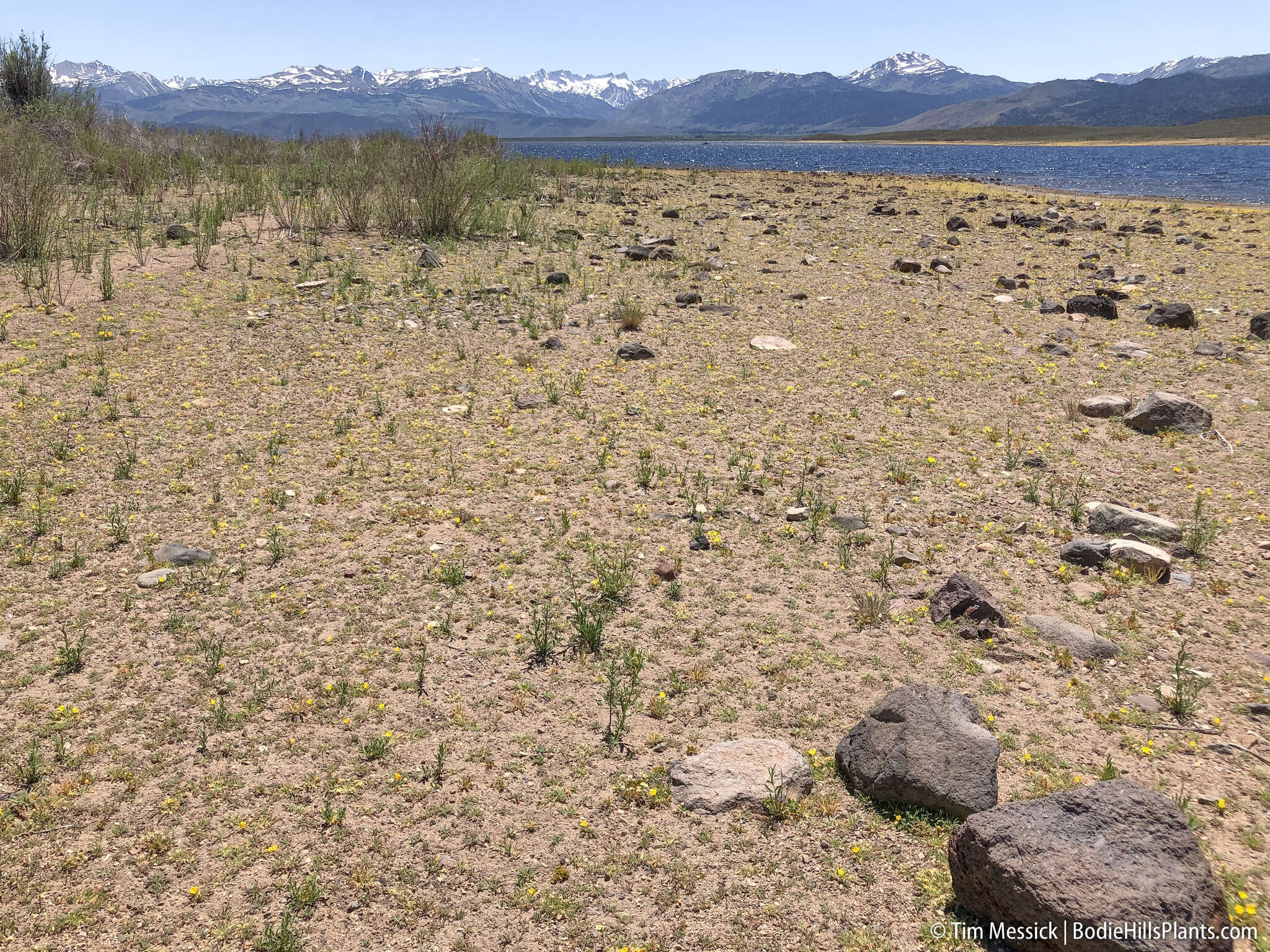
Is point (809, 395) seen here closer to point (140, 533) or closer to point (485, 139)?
point (140, 533)

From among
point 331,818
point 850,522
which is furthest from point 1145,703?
point 331,818

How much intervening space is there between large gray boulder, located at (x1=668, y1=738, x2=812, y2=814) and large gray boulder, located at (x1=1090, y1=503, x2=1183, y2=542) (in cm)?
508

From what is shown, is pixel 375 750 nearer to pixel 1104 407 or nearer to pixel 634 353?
pixel 634 353

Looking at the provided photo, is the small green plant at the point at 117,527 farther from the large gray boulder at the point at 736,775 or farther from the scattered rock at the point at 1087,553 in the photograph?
the scattered rock at the point at 1087,553

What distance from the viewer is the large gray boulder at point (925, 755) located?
4562 millimetres

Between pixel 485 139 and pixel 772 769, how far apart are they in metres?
36.6

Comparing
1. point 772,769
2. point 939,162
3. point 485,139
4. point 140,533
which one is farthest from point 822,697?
point 939,162

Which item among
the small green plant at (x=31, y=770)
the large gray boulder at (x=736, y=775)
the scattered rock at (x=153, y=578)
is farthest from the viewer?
the scattered rock at (x=153, y=578)

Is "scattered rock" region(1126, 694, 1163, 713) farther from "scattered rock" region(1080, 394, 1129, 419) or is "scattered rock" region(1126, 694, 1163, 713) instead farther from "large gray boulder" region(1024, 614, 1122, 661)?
"scattered rock" region(1080, 394, 1129, 419)

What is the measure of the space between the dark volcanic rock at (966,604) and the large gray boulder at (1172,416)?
579 cm

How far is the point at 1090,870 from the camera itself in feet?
11.4

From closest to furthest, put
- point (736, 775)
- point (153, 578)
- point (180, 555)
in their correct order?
point (736, 775) < point (153, 578) < point (180, 555)

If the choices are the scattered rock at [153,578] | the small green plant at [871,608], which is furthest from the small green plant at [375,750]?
the small green plant at [871,608]

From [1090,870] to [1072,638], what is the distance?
129 inches
